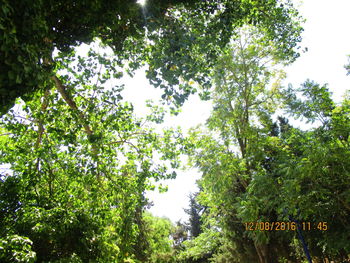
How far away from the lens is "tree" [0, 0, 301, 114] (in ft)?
6.95

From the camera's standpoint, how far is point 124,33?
4055 mm

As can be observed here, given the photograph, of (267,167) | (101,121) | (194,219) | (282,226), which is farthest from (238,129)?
(194,219)

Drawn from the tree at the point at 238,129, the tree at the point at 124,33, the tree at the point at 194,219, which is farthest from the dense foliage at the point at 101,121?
the tree at the point at 194,219

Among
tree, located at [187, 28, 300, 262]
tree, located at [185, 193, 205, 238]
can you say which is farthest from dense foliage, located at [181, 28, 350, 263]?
tree, located at [185, 193, 205, 238]

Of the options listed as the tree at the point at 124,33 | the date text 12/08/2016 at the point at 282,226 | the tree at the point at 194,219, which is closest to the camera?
the tree at the point at 124,33

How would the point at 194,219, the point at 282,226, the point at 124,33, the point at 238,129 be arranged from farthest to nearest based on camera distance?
the point at 194,219
the point at 238,129
the point at 282,226
the point at 124,33

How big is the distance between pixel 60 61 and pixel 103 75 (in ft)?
2.82

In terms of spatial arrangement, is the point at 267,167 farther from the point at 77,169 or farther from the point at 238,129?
the point at 77,169

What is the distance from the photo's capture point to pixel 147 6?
12.0 feet

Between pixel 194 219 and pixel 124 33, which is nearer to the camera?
pixel 124 33

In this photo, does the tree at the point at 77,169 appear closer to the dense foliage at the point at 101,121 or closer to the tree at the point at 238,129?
the dense foliage at the point at 101,121

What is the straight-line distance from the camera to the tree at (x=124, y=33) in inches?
83.4

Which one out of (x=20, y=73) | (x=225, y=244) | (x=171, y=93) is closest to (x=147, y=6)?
(x=171, y=93)

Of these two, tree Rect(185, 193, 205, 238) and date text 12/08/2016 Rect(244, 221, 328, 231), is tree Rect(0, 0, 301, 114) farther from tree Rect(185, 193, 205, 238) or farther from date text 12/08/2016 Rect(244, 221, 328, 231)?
tree Rect(185, 193, 205, 238)
